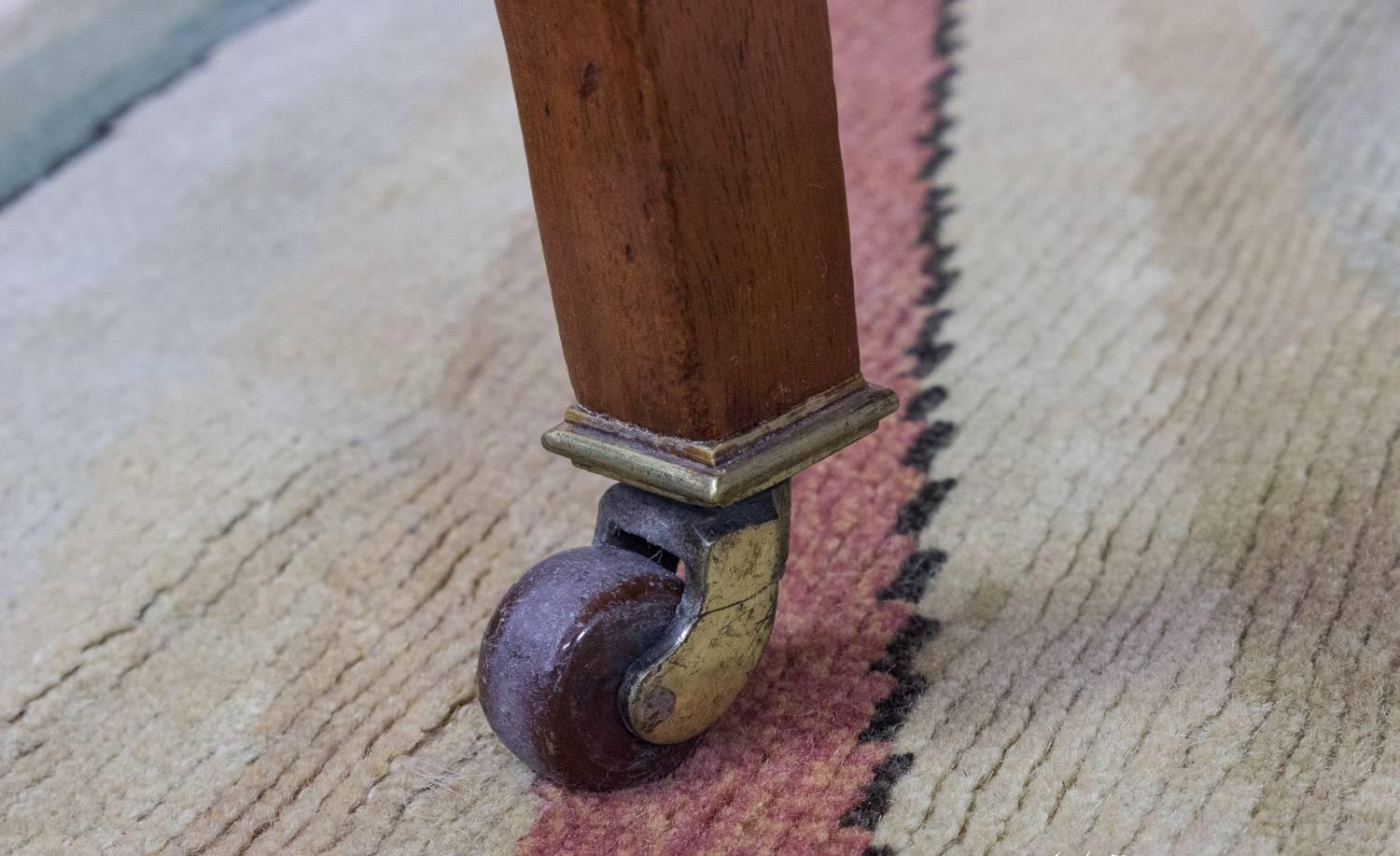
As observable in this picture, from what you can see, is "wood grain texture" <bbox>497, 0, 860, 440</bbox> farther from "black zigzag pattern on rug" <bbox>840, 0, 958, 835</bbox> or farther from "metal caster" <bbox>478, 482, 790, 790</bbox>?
"black zigzag pattern on rug" <bbox>840, 0, 958, 835</bbox>

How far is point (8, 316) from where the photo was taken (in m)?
1.03

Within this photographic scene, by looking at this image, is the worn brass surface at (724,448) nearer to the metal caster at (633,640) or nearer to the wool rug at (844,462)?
the metal caster at (633,640)

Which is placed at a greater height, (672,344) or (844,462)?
(672,344)

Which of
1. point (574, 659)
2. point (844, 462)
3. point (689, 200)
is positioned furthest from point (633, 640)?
point (844, 462)

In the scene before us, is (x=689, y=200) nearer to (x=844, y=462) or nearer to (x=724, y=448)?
(x=724, y=448)

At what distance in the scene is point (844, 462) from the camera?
0.88 metres

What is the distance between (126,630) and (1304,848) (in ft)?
1.97

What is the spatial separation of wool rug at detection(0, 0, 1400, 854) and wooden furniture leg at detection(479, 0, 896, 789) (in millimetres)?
68

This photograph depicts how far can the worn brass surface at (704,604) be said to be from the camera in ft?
1.88

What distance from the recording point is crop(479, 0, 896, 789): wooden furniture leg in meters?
0.52

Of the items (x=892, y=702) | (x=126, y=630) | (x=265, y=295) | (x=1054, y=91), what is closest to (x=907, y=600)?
(x=892, y=702)

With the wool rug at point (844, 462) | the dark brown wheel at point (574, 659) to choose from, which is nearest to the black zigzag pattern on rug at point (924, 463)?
the wool rug at point (844, 462)

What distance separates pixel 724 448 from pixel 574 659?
0.11 m

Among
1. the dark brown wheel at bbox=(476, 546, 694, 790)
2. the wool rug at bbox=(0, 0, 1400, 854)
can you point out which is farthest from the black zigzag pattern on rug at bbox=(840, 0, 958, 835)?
the dark brown wheel at bbox=(476, 546, 694, 790)
